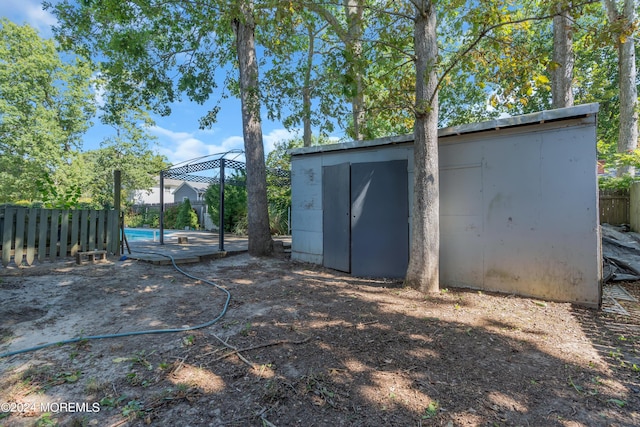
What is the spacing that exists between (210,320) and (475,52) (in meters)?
5.61

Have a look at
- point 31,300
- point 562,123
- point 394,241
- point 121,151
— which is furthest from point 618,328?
point 121,151

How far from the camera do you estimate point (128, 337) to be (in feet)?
8.30

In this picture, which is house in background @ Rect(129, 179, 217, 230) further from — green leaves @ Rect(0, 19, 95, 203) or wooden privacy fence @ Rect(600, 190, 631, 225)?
wooden privacy fence @ Rect(600, 190, 631, 225)

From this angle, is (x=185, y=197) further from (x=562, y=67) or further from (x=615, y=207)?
(x=615, y=207)

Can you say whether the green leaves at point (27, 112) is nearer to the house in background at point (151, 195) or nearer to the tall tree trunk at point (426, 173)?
the house in background at point (151, 195)

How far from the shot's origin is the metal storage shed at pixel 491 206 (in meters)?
3.51

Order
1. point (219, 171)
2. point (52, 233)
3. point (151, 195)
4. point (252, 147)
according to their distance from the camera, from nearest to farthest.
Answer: point (52, 233) → point (252, 147) → point (219, 171) → point (151, 195)

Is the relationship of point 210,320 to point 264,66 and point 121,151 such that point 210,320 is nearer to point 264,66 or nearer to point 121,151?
point 264,66

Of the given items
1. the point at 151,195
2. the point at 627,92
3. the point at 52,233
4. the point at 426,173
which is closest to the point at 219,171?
the point at 52,233

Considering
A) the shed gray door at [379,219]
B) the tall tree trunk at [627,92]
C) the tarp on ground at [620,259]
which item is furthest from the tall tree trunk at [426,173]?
the tall tree trunk at [627,92]

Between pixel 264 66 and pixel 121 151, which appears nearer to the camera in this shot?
pixel 264 66

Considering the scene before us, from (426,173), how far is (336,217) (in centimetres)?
204

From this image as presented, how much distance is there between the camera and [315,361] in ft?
6.95

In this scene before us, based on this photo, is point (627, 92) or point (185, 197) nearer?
point (627, 92)
